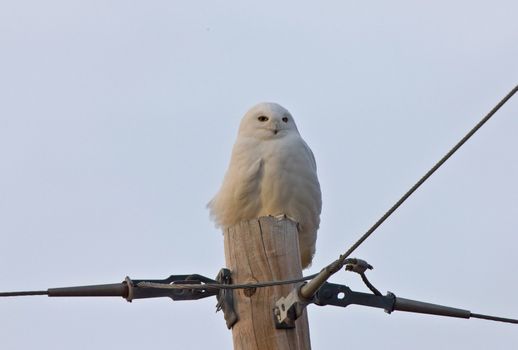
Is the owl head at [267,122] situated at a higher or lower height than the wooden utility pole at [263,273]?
higher

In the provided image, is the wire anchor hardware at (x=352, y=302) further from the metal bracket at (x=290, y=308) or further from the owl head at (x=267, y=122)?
the owl head at (x=267, y=122)

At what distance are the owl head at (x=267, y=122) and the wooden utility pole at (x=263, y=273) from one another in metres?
2.70

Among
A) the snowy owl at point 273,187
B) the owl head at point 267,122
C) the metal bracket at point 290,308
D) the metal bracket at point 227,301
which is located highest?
the owl head at point 267,122

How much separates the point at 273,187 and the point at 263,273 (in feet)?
7.22

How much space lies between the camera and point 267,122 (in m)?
7.74

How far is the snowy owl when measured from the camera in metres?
7.03

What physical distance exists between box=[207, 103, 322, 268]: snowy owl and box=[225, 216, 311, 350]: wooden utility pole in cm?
202

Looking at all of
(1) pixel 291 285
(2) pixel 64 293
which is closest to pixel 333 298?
(1) pixel 291 285

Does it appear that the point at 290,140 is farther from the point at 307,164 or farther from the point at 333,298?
the point at 333,298

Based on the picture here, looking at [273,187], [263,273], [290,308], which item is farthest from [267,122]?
[290,308]

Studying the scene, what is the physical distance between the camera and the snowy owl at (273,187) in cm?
703

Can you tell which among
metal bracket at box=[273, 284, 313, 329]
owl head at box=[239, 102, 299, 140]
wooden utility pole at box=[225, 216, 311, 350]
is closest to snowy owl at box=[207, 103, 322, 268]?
owl head at box=[239, 102, 299, 140]

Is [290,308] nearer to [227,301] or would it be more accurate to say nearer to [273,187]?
[227,301]

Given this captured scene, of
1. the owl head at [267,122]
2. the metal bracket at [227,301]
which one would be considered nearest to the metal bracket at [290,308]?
the metal bracket at [227,301]
